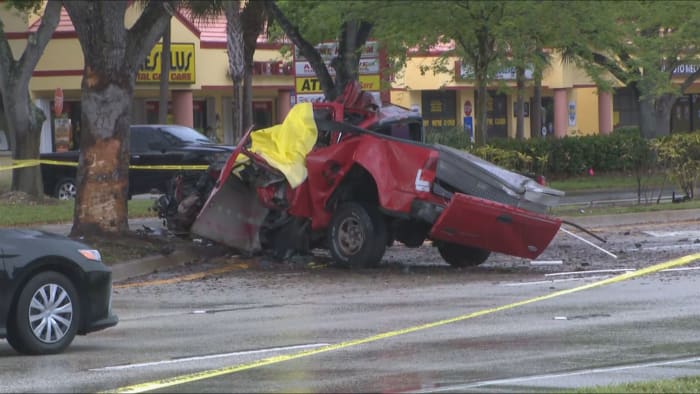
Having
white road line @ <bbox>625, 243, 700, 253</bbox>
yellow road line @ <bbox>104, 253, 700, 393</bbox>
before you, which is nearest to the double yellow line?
white road line @ <bbox>625, 243, 700, 253</bbox>

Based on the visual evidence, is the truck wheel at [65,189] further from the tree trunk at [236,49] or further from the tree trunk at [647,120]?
the tree trunk at [647,120]

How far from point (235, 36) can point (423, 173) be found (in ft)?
59.1

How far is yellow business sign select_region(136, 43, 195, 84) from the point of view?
135 feet

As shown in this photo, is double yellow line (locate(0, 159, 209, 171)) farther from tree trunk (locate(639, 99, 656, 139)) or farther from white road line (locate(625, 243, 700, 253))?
tree trunk (locate(639, 99, 656, 139))

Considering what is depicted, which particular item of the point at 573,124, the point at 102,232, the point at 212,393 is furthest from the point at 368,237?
the point at 573,124

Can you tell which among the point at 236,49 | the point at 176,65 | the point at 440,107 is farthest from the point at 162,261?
the point at 440,107

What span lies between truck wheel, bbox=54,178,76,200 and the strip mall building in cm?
706

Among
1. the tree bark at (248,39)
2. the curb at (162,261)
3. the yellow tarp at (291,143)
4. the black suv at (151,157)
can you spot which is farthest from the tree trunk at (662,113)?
the yellow tarp at (291,143)

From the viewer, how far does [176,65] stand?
41812 millimetres

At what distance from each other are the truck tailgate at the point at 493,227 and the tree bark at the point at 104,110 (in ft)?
16.2

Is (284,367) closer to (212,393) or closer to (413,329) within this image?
(212,393)

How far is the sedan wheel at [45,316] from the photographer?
1006cm

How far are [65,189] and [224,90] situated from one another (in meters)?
18.5

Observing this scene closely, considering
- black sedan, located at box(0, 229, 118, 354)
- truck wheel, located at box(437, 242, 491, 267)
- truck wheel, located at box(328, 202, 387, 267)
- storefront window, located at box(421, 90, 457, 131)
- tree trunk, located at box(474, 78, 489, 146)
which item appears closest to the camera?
black sedan, located at box(0, 229, 118, 354)
